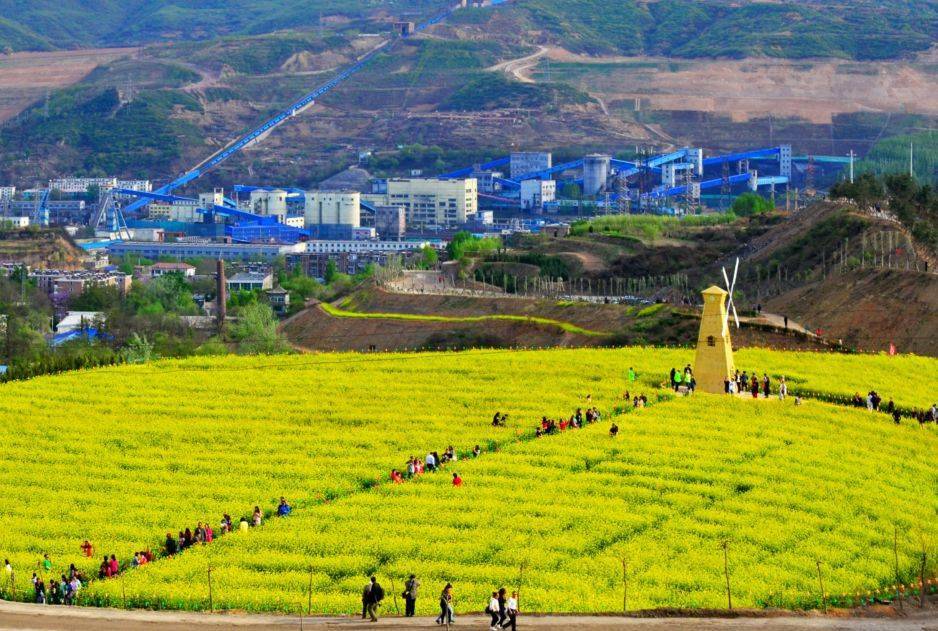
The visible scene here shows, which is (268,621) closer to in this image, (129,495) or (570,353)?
(129,495)

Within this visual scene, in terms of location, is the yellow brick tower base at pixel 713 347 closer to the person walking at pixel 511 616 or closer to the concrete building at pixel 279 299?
the person walking at pixel 511 616

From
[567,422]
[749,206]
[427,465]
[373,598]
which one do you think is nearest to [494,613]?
[373,598]

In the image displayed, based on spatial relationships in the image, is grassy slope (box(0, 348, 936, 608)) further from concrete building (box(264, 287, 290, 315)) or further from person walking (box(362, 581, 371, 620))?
concrete building (box(264, 287, 290, 315))

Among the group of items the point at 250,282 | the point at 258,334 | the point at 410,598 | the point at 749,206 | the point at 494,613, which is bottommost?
the point at 410,598

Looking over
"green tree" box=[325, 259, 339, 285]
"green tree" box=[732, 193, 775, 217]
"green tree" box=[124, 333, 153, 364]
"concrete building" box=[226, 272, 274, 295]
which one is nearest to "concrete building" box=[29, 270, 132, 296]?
"concrete building" box=[226, 272, 274, 295]

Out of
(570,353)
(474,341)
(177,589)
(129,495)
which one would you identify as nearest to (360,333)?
(474,341)

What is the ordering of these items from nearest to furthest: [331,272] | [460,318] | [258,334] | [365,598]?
[365,598] < [460,318] < [258,334] < [331,272]

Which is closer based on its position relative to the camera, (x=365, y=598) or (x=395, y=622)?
(x=395, y=622)

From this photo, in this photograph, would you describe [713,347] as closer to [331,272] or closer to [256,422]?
[256,422]
